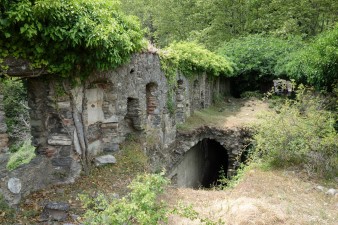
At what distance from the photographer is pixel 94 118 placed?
26.5 feet

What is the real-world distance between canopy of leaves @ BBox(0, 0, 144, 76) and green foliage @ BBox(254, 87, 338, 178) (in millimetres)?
5097

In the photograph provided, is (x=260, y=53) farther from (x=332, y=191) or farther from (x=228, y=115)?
(x=332, y=191)

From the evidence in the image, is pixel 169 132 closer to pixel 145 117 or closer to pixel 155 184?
pixel 145 117

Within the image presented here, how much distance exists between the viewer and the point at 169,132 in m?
12.3

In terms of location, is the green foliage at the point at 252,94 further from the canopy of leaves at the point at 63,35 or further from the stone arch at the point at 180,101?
the canopy of leaves at the point at 63,35

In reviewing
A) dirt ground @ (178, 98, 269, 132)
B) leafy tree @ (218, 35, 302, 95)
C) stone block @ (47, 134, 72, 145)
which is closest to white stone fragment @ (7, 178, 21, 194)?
stone block @ (47, 134, 72, 145)

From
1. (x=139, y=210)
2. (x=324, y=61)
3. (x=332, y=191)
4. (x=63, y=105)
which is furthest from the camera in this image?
(x=324, y=61)

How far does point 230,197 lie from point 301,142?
3070mm

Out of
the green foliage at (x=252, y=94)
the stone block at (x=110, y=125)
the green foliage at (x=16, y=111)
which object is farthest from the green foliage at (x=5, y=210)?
the green foliage at (x=252, y=94)

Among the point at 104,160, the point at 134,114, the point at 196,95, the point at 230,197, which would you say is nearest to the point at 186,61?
the point at 196,95

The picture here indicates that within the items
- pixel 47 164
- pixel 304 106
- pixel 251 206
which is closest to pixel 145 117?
pixel 47 164

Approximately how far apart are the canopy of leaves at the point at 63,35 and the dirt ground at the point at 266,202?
10.9 feet

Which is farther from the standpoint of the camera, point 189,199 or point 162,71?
point 162,71

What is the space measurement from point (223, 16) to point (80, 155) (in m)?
22.8
